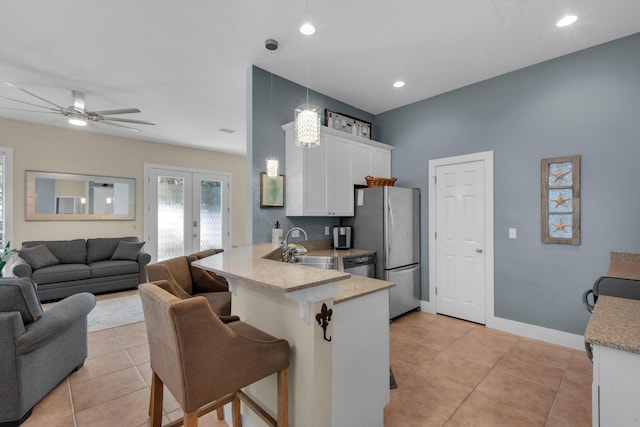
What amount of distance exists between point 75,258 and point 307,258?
4.48 m

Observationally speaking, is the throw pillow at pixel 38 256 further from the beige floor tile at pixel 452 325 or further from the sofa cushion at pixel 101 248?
the beige floor tile at pixel 452 325

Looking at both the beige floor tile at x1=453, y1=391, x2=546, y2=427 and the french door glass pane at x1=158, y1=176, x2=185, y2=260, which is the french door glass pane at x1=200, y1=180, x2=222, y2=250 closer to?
the french door glass pane at x1=158, y1=176, x2=185, y2=260

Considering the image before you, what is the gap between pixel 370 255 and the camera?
3689mm

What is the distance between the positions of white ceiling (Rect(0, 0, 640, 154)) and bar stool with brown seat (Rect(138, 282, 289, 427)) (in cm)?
229

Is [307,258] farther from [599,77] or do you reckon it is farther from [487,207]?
[599,77]

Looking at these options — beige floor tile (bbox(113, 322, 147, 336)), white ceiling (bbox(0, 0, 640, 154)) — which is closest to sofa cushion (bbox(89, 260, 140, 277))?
beige floor tile (bbox(113, 322, 147, 336))

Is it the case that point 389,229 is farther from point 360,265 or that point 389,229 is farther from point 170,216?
point 170,216

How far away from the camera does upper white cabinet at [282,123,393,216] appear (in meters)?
3.42

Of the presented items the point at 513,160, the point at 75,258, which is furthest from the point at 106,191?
the point at 513,160

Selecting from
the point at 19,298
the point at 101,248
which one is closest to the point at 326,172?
the point at 19,298

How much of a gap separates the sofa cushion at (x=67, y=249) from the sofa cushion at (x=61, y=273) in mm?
227

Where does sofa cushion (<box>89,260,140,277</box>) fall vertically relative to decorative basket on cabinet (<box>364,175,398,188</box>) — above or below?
below

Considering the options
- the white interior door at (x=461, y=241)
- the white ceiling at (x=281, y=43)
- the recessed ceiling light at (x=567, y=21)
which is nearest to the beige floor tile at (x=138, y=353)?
the white ceiling at (x=281, y=43)

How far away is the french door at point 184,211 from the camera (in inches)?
244
